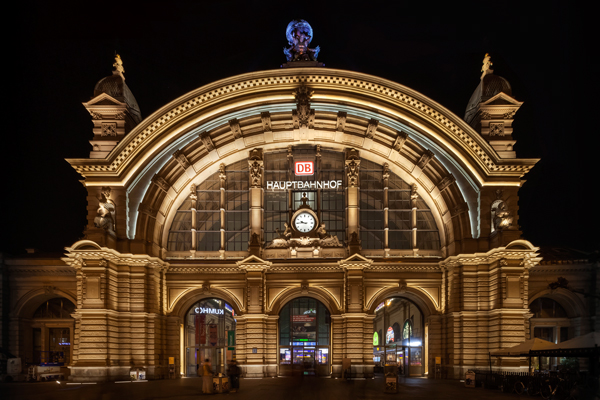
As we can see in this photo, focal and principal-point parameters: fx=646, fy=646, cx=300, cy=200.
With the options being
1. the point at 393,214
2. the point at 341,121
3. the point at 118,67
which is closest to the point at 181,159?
the point at 118,67

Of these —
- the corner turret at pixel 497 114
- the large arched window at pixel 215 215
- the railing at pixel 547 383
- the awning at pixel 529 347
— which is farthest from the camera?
the large arched window at pixel 215 215

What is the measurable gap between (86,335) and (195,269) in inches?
328

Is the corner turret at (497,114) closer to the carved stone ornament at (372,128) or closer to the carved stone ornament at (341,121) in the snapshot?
the carved stone ornament at (372,128)

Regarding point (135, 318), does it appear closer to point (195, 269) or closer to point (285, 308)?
point (195, 269)

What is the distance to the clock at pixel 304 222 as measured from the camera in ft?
147

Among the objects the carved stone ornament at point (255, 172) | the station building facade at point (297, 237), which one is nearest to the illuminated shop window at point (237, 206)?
the station building facade at point (297, 237)

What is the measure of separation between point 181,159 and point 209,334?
12478 mm

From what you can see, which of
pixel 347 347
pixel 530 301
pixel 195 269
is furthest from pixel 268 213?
pixel 530 301

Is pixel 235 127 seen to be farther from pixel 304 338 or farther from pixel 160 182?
pixel 304 338

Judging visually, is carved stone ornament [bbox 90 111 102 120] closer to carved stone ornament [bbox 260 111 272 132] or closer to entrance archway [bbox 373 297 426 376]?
carved stone ornament [bbox 260 111 272 132]

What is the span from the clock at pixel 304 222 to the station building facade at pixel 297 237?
0.10 m

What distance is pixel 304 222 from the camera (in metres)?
44.9

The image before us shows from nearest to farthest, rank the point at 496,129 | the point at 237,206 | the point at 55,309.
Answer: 1. the point at 496,129
2. the point at 237,206
3. the point at 55,309

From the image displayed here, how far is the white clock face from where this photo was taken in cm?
4484
